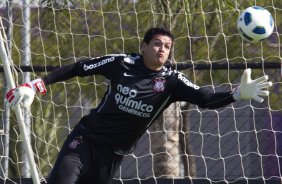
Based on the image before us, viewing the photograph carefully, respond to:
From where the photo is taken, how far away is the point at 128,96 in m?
5.44

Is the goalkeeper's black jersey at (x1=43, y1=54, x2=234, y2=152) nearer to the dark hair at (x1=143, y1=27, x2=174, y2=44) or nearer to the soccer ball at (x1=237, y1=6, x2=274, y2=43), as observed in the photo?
the dark hair at (x1=143, y1=27, x2=174, y2=44)

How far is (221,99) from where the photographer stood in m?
5.34

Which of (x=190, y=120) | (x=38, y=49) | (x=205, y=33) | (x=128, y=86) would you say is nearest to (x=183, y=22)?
(x=205, y=33)

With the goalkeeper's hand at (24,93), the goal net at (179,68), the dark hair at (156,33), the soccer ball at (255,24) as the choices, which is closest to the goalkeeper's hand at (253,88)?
the soccer ball at (255,24)

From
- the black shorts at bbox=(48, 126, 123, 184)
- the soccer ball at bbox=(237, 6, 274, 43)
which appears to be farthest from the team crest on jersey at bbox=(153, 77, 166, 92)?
the soccer ball at bbox=(237, 6, 274, 43)

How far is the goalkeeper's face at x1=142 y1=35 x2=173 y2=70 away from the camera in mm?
5438

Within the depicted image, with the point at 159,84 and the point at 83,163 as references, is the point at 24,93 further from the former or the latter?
the point at 159,84

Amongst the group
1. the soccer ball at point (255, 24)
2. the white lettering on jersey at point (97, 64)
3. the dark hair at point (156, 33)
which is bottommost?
the white lettering on jersey at point (97, 64)

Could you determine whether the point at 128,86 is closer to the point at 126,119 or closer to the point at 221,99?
the point at 126,119

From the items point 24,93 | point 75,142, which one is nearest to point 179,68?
point 75,142

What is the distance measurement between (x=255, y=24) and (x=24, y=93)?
1595 mm

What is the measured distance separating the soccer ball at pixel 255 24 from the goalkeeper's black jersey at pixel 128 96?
1.75ft

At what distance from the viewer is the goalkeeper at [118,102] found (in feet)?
17.7

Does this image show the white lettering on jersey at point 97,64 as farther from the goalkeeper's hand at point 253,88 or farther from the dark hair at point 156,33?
the goalkeeper's hand at point 253,88
